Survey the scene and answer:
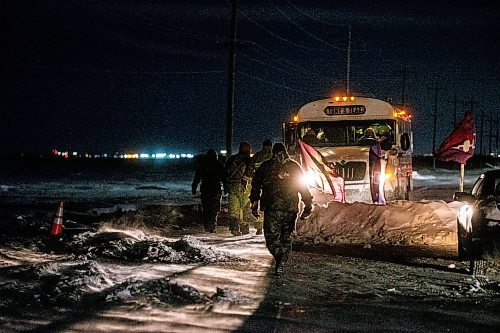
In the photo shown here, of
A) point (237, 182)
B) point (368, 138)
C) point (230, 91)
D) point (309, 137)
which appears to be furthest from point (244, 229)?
point (230, 91)

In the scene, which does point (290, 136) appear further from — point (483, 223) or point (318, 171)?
point (483, 223)

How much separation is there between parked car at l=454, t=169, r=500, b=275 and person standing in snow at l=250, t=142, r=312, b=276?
7.78ft

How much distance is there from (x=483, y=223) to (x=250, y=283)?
3408mm

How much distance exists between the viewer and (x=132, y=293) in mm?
8547

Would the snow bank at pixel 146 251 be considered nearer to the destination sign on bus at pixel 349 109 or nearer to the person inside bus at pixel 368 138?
the person inside bus at pixel 368 138

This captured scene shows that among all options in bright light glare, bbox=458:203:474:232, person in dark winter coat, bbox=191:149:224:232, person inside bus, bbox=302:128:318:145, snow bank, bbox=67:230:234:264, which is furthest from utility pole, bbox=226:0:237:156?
bright light glare, bbox=458:203:474:232

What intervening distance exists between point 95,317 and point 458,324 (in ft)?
12.3

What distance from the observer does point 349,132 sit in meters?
19.4

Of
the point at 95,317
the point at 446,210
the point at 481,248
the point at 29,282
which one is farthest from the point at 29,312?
the point at 446,210

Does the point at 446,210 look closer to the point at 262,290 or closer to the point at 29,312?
the point at 262,290

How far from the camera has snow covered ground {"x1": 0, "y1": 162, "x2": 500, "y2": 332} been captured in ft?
24.1

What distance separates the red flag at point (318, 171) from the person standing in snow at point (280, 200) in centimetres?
691

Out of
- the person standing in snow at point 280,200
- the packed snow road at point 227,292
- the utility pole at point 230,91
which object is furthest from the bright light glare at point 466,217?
the utility pole at point 230,91

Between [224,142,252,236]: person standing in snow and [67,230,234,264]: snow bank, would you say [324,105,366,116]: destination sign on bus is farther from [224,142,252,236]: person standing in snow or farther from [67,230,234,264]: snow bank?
[67,230,234,264]: snow bank
